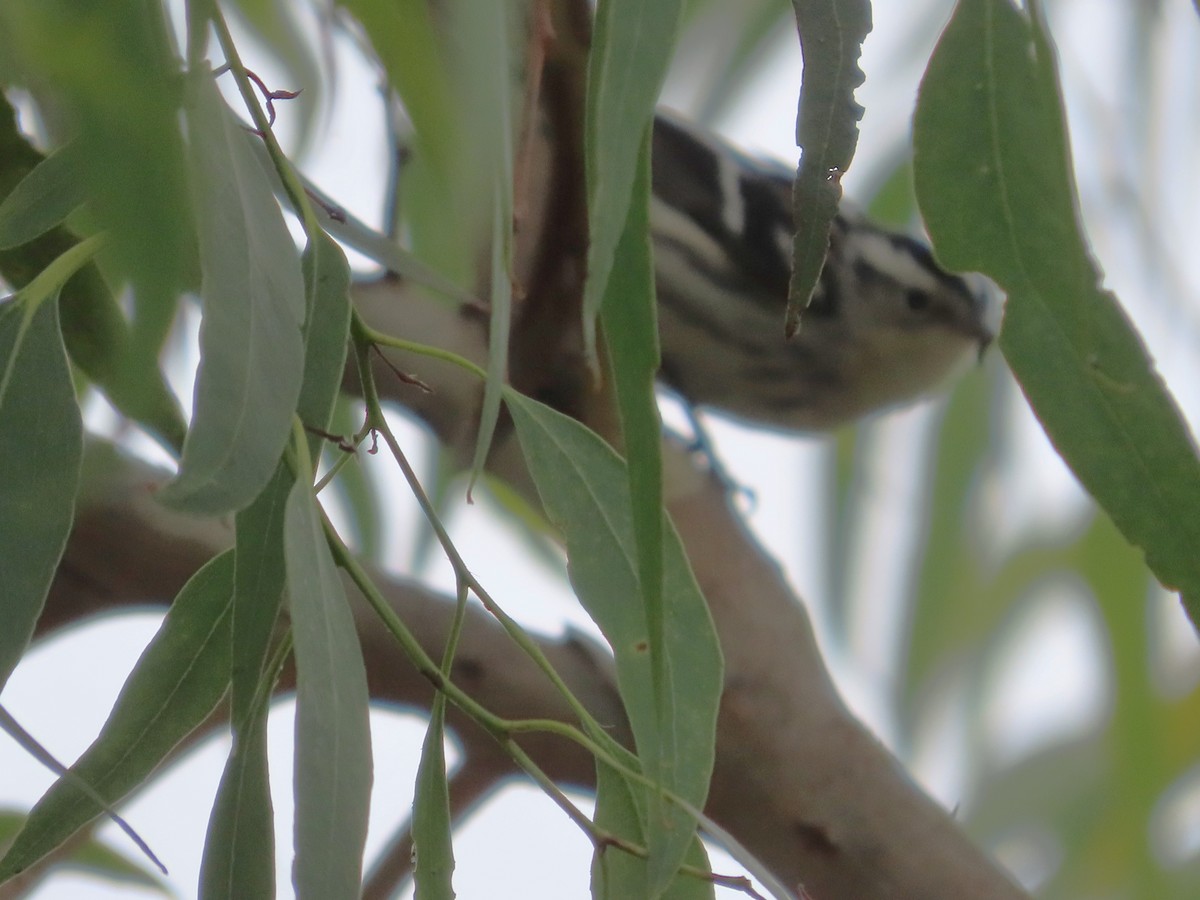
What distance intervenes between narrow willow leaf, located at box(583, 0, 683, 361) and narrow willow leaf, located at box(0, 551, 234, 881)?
0.56ft

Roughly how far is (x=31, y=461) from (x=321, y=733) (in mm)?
104

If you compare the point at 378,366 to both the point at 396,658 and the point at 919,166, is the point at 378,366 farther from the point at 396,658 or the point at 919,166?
the point at 919,166

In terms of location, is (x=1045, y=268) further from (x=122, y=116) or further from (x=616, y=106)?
(x=122, y=116)

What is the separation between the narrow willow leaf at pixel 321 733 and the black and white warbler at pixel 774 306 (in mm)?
1154

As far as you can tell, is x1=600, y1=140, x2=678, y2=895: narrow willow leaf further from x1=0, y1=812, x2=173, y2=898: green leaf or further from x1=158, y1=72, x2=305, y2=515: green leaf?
x1=0, y1=812, x2=173, y2=898: green leaf

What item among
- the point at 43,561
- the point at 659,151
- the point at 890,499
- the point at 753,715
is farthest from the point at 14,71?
the point at 659,151

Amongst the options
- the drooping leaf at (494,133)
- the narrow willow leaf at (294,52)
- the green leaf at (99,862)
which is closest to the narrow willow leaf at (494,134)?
the drooping leaf at (494,133)

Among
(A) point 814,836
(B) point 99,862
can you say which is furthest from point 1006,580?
(B) point 99,862

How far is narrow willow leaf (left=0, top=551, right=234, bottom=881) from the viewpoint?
0.41 metres

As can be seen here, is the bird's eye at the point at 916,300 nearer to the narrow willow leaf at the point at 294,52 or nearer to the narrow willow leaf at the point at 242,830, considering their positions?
the narrow willow leaf at the point at 294,52

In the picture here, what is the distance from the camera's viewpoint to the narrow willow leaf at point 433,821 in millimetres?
409

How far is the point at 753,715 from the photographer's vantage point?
33.8 inches

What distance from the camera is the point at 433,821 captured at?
0.41 m

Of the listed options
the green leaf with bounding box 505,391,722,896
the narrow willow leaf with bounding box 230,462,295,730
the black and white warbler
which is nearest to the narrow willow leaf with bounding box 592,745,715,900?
the green leaf with bounding box 505,391,722,896
